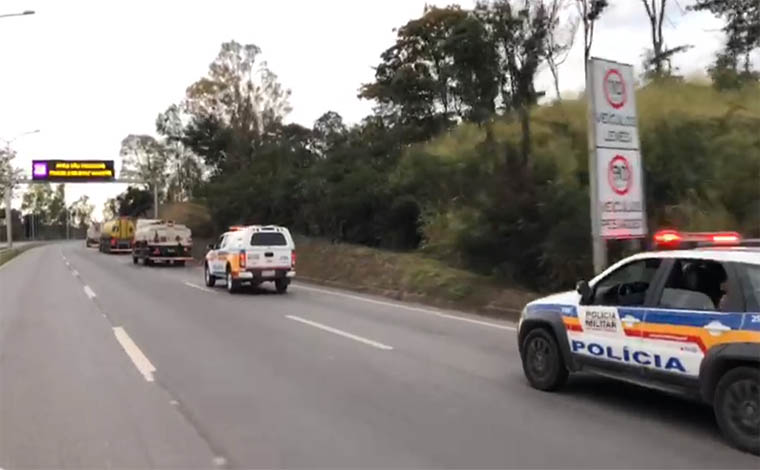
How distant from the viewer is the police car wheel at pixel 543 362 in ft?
26.6

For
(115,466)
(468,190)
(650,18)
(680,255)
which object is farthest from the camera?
(650,18)

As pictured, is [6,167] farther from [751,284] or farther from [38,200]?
[38,200]

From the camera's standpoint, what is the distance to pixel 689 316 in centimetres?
660

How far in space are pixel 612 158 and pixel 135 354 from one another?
829 centimetres

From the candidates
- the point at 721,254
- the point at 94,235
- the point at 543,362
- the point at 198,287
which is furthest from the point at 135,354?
the point at 94,235

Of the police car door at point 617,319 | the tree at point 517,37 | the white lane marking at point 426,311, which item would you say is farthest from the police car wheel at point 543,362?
the tree at point 517,37

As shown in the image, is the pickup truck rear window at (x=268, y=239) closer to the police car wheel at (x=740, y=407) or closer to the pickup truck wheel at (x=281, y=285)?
the pickup truck wheel at (x=281, y=285)

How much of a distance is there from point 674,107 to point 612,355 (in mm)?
10822

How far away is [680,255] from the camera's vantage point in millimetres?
7008

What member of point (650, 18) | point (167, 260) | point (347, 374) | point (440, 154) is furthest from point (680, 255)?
point (167, 260)

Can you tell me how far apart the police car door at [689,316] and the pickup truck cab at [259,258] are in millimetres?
15689

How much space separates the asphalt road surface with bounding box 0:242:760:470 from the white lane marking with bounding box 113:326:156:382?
0.12ft

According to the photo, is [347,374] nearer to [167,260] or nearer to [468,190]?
[468,190]

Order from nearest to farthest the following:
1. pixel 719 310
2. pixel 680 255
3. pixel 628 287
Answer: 1. pixel 719 310
2. pixel 680 255
3. pixel 628 287
